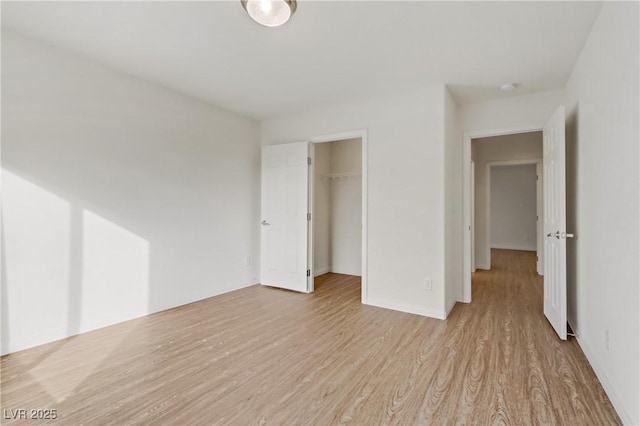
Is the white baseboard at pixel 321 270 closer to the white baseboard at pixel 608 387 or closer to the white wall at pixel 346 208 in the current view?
the white wall at pixel 346 208

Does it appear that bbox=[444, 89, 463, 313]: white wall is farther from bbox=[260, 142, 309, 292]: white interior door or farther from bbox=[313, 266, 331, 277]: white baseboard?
bbox=[313, 266, 331, 277]: white baseboard

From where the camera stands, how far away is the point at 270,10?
1938mm

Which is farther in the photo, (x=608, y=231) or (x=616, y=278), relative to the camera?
(x=608, y=231)

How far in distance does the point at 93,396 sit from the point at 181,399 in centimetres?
56

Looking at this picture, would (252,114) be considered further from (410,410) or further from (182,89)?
(410,410)

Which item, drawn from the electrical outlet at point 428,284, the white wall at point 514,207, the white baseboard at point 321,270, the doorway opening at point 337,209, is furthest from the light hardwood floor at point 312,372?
the white wall at point 514,207

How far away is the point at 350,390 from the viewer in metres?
1.92

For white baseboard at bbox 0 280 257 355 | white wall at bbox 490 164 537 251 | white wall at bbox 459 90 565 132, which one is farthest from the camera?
white wall at bbox 490 164 537 251

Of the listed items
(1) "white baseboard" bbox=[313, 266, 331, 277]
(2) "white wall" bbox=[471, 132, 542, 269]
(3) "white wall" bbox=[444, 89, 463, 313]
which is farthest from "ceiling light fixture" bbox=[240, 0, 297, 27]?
(2) "white wall" bbox=[471, 132, 542, 269]

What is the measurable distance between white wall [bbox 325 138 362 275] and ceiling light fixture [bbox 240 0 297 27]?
329 centimetres

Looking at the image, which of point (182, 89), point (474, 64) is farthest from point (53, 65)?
point (474, 64)

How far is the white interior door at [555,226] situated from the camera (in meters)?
2.62

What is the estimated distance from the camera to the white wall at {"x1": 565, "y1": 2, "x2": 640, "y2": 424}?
156cm

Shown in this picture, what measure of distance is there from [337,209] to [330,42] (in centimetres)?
324
